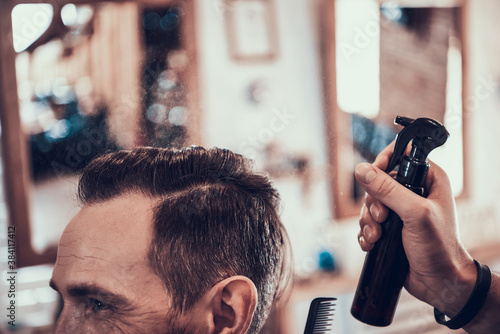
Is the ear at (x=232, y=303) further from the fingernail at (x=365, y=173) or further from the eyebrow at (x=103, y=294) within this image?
the fingernail at (x=365, y=173)

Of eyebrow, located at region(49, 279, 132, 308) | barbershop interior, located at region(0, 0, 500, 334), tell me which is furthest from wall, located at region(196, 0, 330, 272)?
eyebrow, located at region(49, 279, 132, 308)

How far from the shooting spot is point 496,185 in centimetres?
137

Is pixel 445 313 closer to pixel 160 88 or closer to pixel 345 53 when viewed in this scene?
pixel 345 53

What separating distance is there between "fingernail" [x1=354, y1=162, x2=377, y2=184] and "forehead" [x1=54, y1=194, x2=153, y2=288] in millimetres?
436

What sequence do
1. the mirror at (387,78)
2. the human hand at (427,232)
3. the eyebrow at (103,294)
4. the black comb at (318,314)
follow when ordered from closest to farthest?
the eyebrow at (103,294)
the human hand at (427,232)
the black comb at (318,314)
the mirror at (387,78)

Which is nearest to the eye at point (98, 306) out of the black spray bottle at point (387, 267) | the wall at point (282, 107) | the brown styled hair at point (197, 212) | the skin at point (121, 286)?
the skin at point (121, 286)

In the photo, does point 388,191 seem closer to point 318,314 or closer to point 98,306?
point 318,314

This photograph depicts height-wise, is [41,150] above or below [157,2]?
below

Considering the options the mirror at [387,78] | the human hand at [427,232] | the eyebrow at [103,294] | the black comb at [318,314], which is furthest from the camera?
the mirror at [387,78]

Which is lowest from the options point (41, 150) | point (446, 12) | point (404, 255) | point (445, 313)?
point (445, 313)

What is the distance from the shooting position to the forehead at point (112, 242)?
0.85m

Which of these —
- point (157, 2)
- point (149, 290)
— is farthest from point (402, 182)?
point (157, 2)

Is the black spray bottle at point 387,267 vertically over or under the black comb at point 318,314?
over

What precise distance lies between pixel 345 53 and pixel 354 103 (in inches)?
5.0
